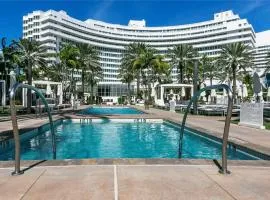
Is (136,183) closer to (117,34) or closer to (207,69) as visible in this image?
(207,69)

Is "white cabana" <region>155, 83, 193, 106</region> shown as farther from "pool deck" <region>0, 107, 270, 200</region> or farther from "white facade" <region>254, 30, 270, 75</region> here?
"white facade" <region>254, 30, 270, 75</region>

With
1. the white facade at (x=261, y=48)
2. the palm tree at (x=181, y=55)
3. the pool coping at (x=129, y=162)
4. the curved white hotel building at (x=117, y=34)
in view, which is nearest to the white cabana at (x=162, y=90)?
the palm tree at (x=181, y=55)

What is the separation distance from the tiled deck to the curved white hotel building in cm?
8854

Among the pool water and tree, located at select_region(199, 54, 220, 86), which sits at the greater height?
tree, located at select_region(199, 54, 220, 86)

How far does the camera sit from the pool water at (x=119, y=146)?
1080 cm

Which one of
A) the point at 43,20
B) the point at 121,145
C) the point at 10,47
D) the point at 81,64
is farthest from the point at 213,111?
the point at 43,20

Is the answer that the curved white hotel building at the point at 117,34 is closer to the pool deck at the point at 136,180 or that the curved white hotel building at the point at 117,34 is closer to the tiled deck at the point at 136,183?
the pool deck at the point at 136,180

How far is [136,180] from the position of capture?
17.4 ft

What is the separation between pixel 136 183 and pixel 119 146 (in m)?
7.80

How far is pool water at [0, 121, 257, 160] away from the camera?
10.8m

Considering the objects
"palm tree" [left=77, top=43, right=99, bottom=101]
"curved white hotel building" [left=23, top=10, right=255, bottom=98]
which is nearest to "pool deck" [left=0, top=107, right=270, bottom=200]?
"palm tree" [left=77, top=43, right=99, bottom=101]

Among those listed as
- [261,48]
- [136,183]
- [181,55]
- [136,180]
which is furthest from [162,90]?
[261,48]

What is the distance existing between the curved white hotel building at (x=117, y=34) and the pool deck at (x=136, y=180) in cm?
8806

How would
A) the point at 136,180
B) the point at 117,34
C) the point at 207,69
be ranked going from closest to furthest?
the point at 136,180
the point at 207,69
the point at 117,34
